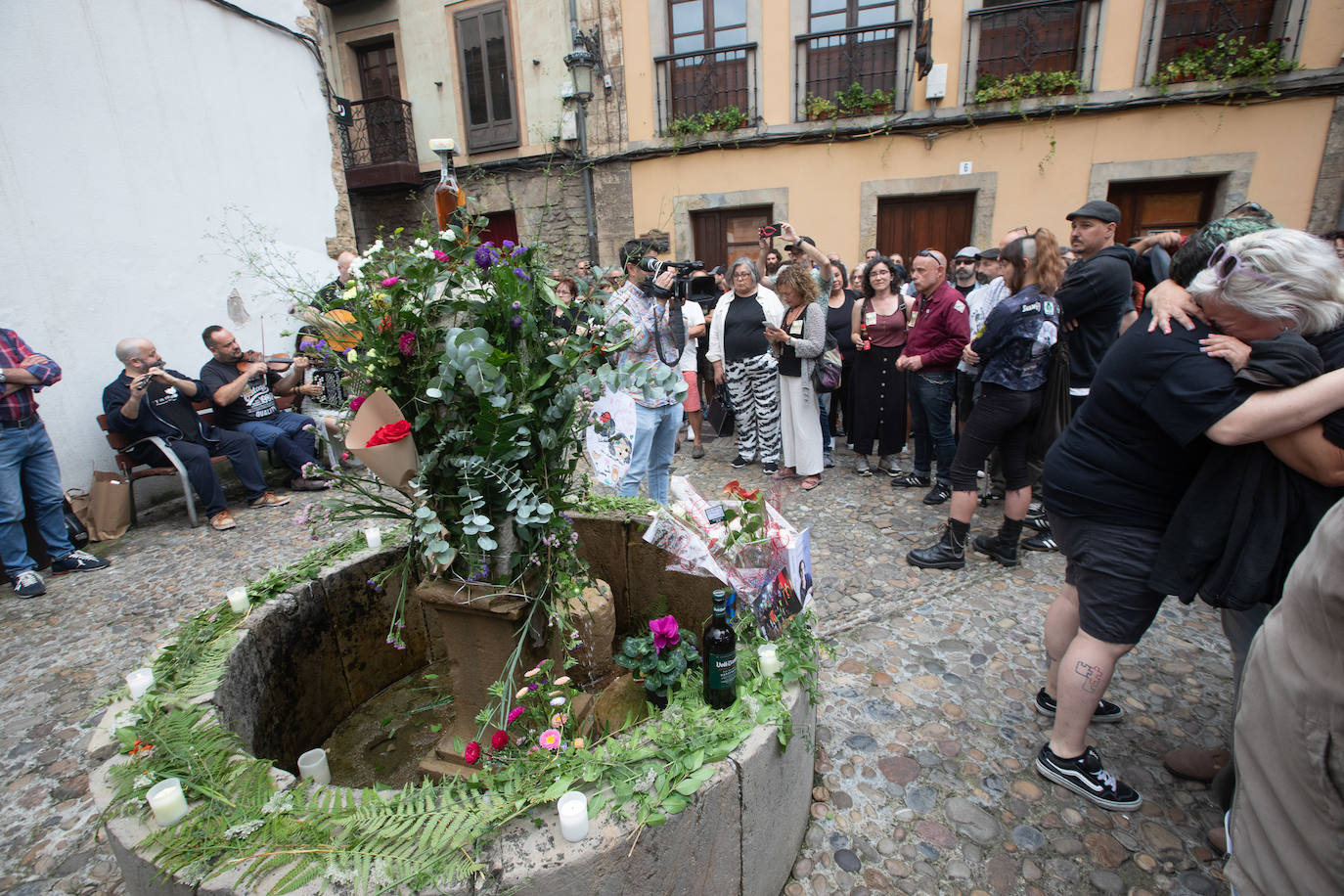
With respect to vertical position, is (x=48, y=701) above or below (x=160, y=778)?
below

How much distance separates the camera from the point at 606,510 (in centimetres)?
292

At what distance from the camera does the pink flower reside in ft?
6.30

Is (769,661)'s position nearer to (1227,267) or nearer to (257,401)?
(1227,267)

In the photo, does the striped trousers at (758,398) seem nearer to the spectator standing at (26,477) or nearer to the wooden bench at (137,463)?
the wooden bench at (137,463)

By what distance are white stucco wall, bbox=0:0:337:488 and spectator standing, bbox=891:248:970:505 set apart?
22.5 ft

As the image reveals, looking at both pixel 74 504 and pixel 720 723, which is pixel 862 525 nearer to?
pixel 720 723

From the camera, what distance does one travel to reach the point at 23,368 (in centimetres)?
424

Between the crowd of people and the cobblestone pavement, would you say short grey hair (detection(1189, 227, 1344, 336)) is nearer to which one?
the crowd of people

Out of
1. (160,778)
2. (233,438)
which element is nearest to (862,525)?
(160,778)

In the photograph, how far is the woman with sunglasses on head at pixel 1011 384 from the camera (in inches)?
137

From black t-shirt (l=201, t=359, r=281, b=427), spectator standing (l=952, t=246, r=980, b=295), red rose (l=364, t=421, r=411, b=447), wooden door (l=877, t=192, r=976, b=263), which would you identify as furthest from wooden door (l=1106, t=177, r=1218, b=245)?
black t-shirt (l=201, t=359, r=281, b=427)

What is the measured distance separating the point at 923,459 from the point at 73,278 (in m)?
7.39

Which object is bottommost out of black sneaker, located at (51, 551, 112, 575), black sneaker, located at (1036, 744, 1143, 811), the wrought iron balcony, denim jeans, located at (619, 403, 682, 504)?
black sneaker, located at (51, 551, 112, 575)

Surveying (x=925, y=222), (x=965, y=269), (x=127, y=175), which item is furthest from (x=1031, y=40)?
(x=127, y=175)
